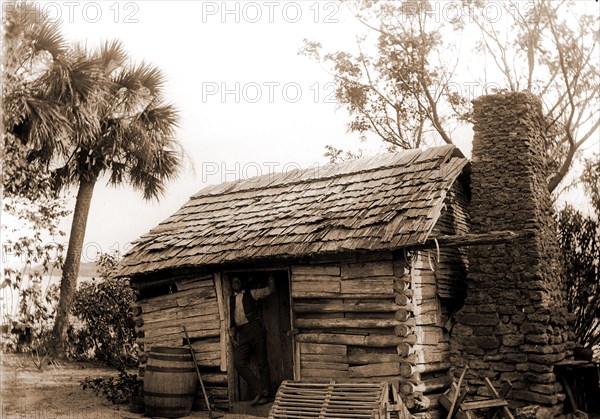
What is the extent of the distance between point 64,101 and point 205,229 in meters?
5.53

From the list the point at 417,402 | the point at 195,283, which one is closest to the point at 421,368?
the point at 417,402

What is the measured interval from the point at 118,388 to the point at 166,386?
104 inches

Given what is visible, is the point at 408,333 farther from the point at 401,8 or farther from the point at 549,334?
the point at 401,8

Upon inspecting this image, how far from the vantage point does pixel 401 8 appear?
21.0 meters

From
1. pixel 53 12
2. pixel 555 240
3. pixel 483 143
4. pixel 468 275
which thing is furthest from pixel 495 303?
pixel 53 12

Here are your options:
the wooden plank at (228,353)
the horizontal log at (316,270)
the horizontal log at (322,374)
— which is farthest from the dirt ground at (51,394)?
the horizontal log at (316,270)

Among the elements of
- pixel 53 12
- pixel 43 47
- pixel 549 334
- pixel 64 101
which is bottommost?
pixel 549 334

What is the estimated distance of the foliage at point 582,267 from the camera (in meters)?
14.3

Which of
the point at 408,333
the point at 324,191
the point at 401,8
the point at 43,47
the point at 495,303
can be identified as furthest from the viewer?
the point at 401,8

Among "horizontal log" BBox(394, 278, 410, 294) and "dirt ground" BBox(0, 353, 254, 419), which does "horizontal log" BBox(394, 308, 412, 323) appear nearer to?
"horizontal log" BBox(394, 278, 410, 294)

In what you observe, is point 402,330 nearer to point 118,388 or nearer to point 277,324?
point 277,324

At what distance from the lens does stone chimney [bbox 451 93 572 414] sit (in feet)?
33.4

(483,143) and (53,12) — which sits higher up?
(53,12)

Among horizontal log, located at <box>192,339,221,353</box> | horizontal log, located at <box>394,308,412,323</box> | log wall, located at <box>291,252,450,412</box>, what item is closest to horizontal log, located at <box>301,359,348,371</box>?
log wall, located at <box>291,252,450,412</box>
